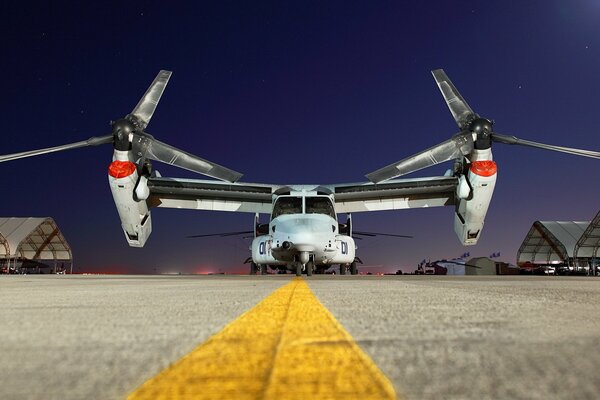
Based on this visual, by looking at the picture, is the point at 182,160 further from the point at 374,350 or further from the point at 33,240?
the point at 33,240

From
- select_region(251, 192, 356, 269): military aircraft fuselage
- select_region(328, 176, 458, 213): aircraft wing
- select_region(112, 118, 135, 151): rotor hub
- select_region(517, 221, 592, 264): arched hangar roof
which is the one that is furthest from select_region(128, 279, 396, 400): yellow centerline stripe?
select_region(517, 221, 592, 264): arched hangar roof

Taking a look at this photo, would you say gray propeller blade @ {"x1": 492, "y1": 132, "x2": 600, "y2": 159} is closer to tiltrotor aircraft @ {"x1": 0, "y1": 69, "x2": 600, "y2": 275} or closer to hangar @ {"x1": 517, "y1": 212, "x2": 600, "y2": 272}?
tiltrotor aircraft @ {"x1": 0, "y1": 69, "x2": 600, "y2": 275}

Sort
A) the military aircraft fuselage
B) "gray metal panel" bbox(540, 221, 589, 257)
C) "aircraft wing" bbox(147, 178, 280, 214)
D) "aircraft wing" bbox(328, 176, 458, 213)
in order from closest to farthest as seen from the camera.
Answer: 1. the military aircraft fuselage
2. "aircraft wing" bbox(147, 178, 280, 214)
3. "aircraft wing" bbox(328, 176, 458, 213)
4. "gray metal panel" bbox(540, 221, 589, 257)

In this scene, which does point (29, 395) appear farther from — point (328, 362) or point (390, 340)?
point (390, 340)

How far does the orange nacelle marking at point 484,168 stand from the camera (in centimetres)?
1502

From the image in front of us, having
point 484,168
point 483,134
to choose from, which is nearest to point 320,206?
point 484,168

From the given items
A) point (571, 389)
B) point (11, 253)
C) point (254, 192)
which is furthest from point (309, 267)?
point (11, 253)

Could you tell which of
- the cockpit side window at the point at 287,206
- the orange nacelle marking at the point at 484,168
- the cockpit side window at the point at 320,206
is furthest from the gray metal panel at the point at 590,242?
the cockpit side window at the point at 287,206

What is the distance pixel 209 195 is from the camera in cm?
1900

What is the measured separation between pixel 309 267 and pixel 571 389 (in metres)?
12.8

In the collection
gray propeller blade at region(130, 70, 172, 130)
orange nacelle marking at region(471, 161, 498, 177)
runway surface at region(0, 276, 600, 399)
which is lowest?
runway surface at region(0, 276, 600, 399)

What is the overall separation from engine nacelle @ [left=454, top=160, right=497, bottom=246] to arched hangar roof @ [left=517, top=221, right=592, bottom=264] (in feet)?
105

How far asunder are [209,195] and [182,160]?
138 inches

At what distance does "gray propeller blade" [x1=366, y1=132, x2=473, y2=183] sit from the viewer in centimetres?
1575
